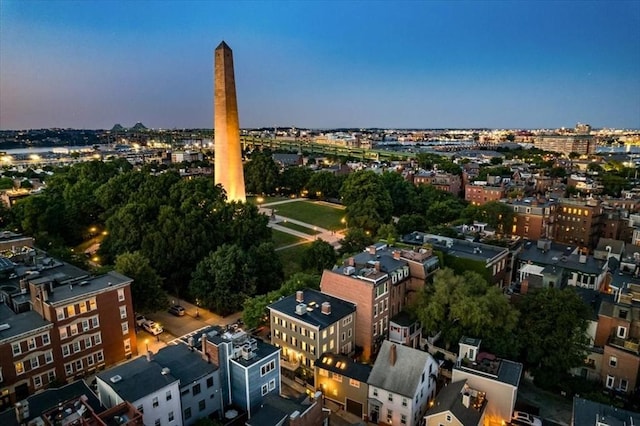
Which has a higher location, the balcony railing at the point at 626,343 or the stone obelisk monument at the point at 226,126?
the stone obelisk monument at the point at 226,126

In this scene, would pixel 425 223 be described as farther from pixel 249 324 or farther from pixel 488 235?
pixel 249 324

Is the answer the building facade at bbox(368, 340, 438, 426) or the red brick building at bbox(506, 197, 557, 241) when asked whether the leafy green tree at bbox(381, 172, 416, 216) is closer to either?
the red brick building at bbox(506, 197, 557, 241)

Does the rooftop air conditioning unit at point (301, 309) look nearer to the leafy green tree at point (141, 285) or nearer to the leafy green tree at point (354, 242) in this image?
the leafy green tree at point (141, 285)

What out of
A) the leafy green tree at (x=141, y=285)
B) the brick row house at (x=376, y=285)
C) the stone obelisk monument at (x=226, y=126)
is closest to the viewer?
the brick row house at (x=376, y=285)

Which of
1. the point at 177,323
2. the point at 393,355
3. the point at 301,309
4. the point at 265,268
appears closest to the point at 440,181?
the point at 265,268

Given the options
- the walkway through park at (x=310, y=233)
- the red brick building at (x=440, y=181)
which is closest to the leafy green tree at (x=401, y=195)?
the red brick building at (x=440, y=181)

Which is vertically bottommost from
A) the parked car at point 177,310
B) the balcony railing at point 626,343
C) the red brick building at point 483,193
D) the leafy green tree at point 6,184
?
the parked car at point 177,310

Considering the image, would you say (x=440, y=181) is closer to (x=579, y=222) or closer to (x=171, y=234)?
(x=579, y=222)
